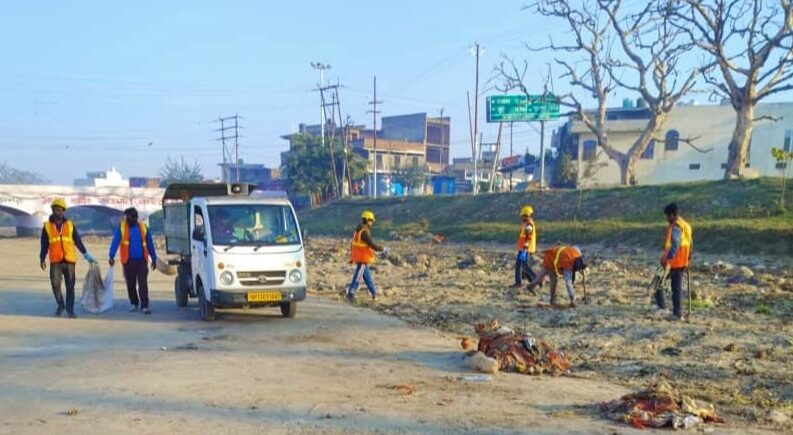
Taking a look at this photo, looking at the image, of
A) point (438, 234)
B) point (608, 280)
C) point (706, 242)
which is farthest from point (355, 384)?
point (438, 234)

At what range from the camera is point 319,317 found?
35.9ft

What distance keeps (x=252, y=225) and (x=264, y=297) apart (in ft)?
4.23

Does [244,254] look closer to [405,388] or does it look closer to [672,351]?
[405,388]

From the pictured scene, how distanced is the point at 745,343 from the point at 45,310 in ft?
38.2

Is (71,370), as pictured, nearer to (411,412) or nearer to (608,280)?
(411,412)

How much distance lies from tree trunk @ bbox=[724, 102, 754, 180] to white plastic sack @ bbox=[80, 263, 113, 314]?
27.6 metres

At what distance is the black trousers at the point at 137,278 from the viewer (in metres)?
11.0

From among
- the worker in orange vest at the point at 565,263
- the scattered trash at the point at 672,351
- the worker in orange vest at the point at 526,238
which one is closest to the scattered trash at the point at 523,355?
the scattered trash at the point at 672,351

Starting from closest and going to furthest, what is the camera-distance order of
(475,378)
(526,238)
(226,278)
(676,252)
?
(475,378), (226,278), (676,252), (526,238)

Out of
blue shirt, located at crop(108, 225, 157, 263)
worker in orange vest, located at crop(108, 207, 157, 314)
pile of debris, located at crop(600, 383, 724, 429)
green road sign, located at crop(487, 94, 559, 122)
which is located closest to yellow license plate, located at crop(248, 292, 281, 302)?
worker in orange vest, located at crop(108, 207, 157, 314)

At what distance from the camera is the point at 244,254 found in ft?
32.1

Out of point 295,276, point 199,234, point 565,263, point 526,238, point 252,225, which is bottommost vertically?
point 295,276

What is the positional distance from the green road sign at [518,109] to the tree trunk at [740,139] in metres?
11.6

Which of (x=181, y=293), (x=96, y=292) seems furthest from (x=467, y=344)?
(x=96, y=292)
